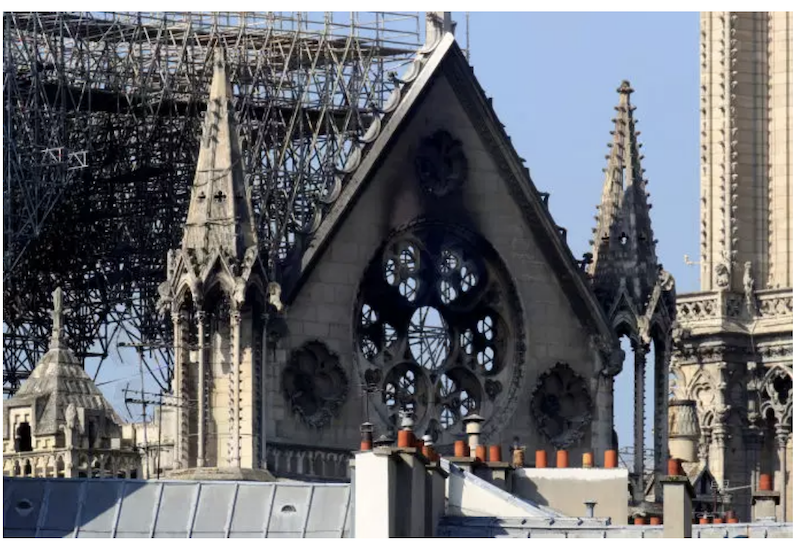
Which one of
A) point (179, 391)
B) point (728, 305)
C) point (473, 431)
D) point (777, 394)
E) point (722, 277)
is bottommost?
point (473, 431)

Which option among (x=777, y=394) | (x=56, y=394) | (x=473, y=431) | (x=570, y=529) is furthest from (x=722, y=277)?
(x=570, y=529)

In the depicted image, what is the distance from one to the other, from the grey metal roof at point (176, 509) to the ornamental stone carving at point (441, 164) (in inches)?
710

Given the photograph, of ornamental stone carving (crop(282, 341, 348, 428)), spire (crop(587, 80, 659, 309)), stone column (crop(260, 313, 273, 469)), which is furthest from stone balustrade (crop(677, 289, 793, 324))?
stone column (crop(260, 313, 273, 469))

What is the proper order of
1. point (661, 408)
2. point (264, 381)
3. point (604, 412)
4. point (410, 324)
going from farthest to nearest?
point (661, 408), point (604, 412), point (410, 324), point (264, 381)

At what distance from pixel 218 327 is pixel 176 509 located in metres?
12.8

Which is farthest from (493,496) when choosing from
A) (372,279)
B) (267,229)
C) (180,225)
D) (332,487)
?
(180,225)

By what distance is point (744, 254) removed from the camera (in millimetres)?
123188

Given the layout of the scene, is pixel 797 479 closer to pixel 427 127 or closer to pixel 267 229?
pixel 267 229

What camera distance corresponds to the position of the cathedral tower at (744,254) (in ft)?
400

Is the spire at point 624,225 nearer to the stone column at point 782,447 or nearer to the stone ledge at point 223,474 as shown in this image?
the stone ledge at point 223,474

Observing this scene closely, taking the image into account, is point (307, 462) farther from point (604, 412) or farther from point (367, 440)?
point (367, 440)

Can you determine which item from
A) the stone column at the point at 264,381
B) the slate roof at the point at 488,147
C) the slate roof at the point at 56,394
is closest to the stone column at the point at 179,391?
the stone column at the point at 264,381

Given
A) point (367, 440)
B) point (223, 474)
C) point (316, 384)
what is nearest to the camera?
point (367, 440)

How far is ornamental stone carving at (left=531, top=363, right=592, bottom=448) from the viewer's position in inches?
3797
